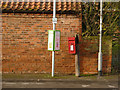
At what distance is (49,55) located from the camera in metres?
10.9

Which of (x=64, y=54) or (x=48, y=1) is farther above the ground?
(x=48, y=1)

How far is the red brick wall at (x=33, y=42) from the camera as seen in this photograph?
35.8ft

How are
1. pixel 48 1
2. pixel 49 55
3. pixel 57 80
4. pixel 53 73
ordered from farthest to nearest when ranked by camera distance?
pixel 48 1, pixel 49 55, pixel 53 73, pixel 57 80

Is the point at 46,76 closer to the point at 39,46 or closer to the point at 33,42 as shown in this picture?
the point at 39,46

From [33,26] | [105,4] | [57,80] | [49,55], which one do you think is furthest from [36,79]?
[105,4]

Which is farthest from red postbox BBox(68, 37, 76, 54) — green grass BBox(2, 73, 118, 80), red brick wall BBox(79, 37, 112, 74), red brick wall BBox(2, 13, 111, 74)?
green grass BBox(2, 73, 118, 80)

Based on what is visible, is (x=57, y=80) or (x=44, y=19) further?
(x=44, y=19)

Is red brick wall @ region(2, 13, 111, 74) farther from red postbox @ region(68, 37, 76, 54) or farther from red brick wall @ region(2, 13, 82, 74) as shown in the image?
red postbox @ region(68, 37, 76, 54)

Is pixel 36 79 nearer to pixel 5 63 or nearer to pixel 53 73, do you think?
pixel 53 73

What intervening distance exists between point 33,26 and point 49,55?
1755 mm

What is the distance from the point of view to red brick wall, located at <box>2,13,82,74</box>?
1091 cm

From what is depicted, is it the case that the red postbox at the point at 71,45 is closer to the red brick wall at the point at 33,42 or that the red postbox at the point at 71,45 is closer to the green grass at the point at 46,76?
the red brick wall at the point at 33,42

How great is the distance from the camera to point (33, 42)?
10.9 meters

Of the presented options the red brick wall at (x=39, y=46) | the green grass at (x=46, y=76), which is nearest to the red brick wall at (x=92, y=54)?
the red brick wall at (x=39, y=46)
